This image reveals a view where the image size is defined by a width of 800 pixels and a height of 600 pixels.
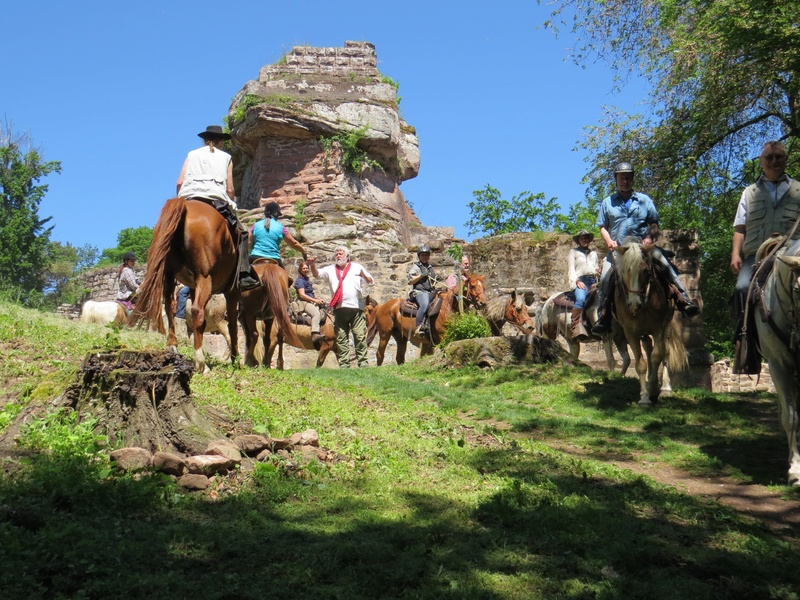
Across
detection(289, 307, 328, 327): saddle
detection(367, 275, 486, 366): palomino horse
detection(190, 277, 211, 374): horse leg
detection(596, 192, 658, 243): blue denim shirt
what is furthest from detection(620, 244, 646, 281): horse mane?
detection(289, 307, 328, 327): saddle

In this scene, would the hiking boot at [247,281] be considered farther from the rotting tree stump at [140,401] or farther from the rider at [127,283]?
the rider at [127,283]

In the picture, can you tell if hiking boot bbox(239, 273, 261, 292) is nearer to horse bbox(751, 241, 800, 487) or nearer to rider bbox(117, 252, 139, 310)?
horse bbox(751, 241, 800, 487)

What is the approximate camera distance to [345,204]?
88.3 ft

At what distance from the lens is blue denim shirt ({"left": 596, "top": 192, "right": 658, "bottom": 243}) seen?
10.8 meters

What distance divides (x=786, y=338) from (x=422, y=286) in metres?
→ 12.9

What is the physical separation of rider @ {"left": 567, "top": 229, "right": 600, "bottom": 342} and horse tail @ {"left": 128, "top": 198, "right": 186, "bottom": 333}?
23.4 feet

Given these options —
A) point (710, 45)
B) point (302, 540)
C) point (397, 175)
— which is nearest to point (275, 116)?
point (397, 175)

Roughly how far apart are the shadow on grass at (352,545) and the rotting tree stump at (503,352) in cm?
778

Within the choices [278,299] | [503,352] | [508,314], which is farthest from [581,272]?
[278,299]

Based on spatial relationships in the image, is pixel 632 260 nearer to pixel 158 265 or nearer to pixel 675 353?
pixel 675 353

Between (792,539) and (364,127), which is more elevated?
(364,127)

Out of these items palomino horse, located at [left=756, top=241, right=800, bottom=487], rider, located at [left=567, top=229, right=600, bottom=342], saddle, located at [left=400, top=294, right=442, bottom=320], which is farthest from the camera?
saddle, located at [left=400, top=294, right=442, bottom=320]

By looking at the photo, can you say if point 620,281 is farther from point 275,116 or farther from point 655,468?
point 275,116

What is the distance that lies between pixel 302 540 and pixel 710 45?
12.8m
